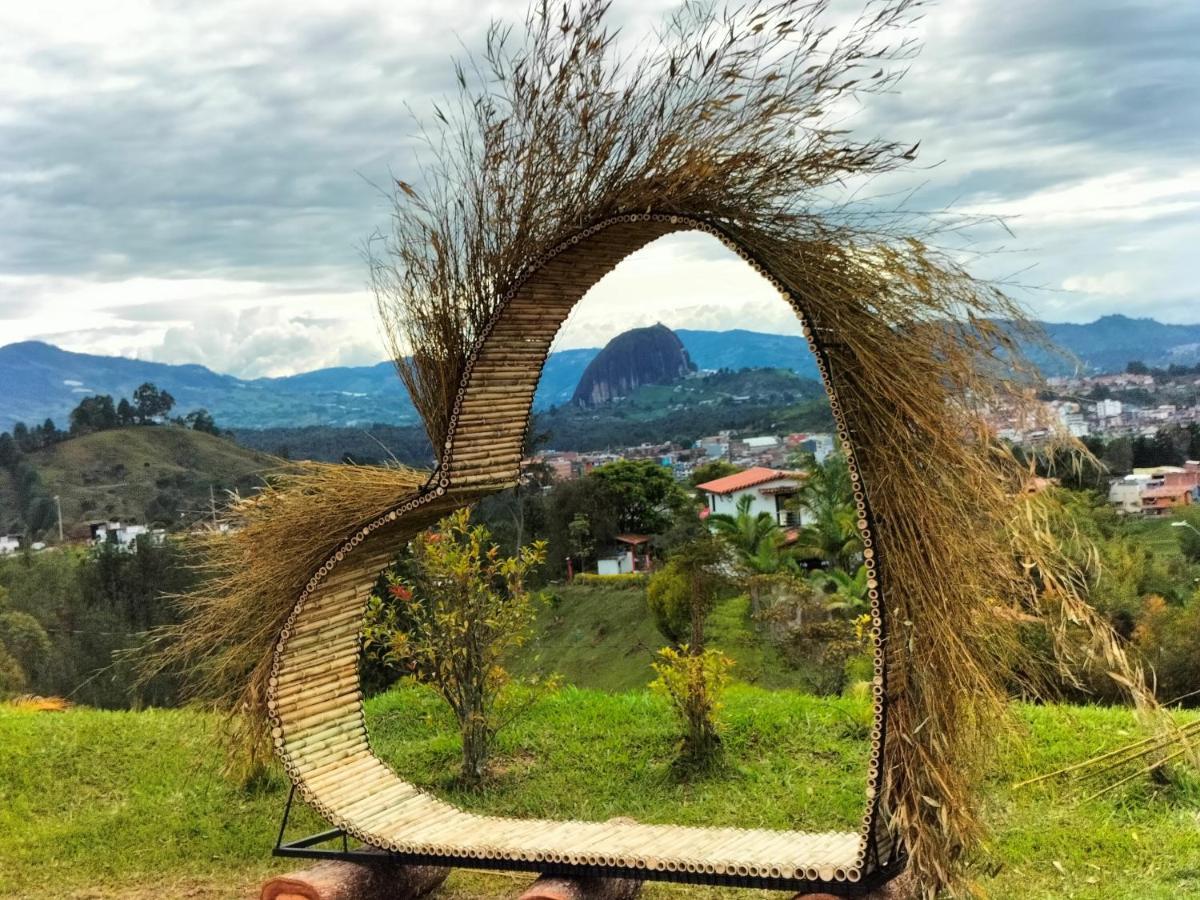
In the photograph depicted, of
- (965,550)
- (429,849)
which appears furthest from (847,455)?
(429,849)

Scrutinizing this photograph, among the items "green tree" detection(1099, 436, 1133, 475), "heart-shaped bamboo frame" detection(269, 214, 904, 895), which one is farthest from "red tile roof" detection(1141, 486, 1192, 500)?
"heart-shaped bamboo frame" detection(269, 214, 904, 895)

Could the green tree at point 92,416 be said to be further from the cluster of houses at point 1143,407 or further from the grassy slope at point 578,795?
the grassy slope at point 578,795

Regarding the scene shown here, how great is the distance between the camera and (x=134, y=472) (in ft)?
101

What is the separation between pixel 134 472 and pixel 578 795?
28056 mm

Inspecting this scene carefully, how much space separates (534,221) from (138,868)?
3500 millimetres

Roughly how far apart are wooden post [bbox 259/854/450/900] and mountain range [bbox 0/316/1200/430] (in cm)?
170

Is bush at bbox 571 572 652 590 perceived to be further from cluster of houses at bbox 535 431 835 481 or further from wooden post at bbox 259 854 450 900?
wooden post at bbox 259 854 450 900

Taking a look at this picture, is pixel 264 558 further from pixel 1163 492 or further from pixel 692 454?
pixel 692 454

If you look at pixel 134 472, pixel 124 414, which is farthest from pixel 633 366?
pixel 134 472

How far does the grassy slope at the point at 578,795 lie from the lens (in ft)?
14.6

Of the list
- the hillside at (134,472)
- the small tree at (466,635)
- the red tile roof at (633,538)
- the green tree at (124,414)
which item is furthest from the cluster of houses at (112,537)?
the small tree at (466,635)

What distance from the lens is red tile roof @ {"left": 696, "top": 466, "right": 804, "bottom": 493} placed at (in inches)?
972

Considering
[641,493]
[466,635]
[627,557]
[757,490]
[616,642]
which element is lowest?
[616,642]

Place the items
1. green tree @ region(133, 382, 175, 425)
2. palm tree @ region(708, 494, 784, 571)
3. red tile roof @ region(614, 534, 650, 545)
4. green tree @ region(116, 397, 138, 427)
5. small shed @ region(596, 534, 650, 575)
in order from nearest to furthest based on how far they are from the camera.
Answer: palm tree @ region(708, 494, 784, 571) < small shed @ region(596, 534, 650, 575) < red tile roof @ region(614, 534, 650, 545) < green tree @ region(116, 397, 138, 427) < green tree @ region(133, 382, 175, 425)
